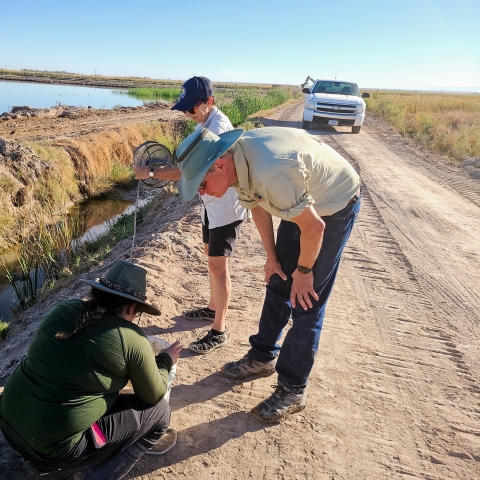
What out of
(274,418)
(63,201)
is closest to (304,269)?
(274,418)

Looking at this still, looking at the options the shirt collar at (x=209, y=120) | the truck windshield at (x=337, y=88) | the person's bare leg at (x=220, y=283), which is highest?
the truck windshield at (x=337, y=88)

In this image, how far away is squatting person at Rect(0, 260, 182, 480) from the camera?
5.96 feet

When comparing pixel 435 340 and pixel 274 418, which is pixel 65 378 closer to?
pixel 274 418

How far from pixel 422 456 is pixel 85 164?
11.0 metres

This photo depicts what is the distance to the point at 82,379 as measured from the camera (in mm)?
1824

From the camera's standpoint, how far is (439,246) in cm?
579

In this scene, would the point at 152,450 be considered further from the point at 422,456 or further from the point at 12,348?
the point at 12,348

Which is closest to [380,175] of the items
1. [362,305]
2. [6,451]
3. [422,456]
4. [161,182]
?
[362,305]

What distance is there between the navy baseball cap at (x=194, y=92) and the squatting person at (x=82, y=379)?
1.47 meters

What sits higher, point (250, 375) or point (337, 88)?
point (337, 88)

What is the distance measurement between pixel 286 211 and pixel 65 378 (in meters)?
1.21

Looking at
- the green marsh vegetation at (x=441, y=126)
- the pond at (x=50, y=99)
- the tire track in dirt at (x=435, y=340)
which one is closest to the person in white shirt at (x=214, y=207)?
the tire track in dirt at (x=435, y=340)

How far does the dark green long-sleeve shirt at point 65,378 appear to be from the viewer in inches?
71.4

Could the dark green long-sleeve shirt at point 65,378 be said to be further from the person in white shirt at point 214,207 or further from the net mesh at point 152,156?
the net mesh at point 152,156
